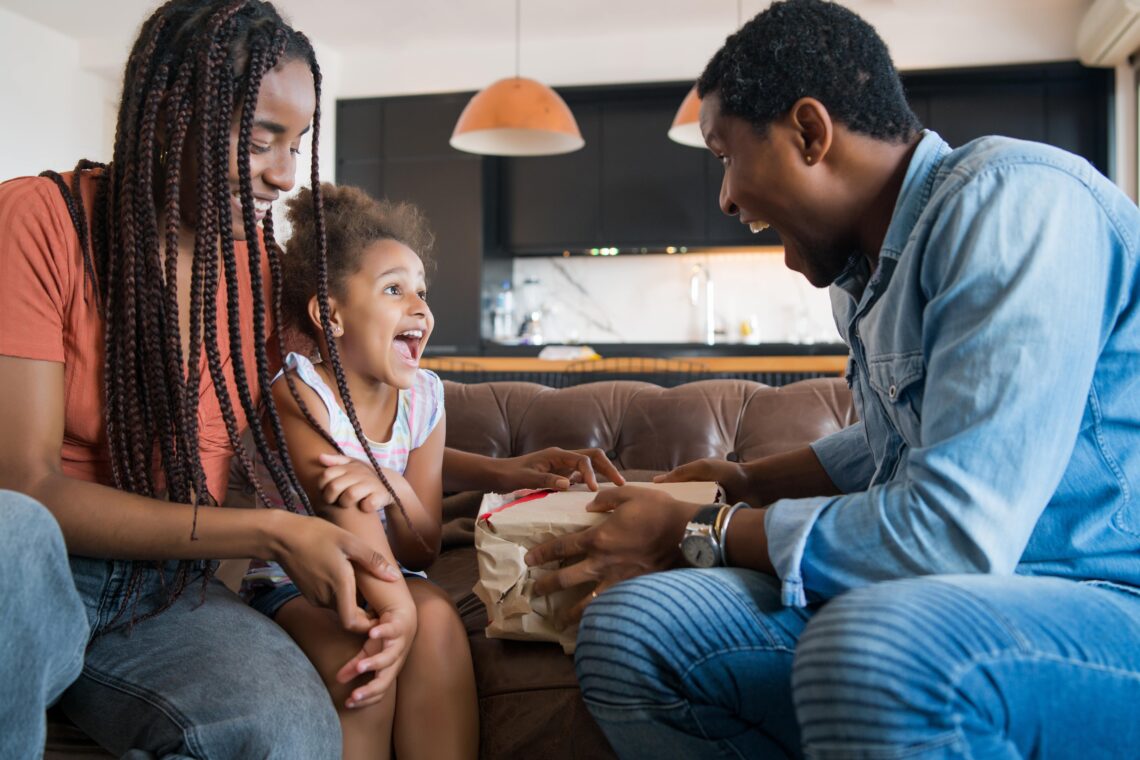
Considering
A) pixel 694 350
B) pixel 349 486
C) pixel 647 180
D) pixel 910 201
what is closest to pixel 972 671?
pixel 910 201

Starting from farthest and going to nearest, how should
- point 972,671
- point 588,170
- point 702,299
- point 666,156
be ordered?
point 702,299
point 588,170
point 666,156
point 972,671

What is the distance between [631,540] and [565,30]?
606 cm

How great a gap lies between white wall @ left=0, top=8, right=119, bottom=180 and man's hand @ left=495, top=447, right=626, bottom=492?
6.25 m

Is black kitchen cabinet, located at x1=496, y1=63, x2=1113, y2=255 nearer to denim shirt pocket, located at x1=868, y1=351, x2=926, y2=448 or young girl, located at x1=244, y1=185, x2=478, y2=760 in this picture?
young girl, located at x1=244, y1=185, x2=478, y2=760

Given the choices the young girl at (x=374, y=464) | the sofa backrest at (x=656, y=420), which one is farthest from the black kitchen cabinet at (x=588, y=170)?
the young girl at (x=374, y=464)

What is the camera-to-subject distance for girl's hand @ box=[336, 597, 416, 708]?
1.18 metres

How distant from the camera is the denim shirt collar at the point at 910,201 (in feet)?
3.58

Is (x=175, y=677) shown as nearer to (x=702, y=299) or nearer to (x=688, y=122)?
(x=688, y=122)

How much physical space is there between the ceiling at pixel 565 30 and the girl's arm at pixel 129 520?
5363 mm

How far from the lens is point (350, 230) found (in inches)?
64.7

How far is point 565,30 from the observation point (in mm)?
6621

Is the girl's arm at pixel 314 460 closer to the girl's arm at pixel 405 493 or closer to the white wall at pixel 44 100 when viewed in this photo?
the girl's arm at pixel 405 493

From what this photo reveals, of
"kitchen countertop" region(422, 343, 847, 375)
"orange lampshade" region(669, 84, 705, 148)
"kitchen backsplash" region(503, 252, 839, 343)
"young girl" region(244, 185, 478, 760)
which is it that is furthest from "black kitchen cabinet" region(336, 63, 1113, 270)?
"young girl" region(244, 185, 478, 760)

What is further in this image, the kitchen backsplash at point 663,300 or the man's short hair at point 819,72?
the kitchen backsplash at point 663,300
